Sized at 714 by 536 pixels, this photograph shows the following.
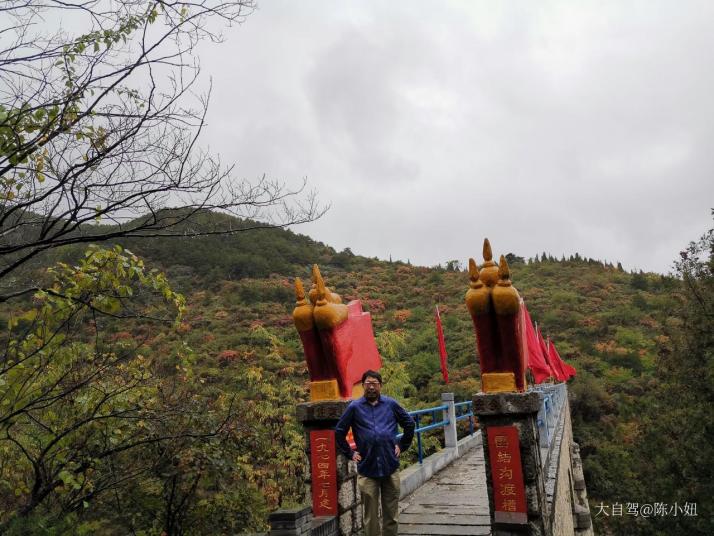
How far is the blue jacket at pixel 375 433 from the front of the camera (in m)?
4.25

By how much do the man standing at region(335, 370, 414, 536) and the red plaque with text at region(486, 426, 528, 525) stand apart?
0.72 metres

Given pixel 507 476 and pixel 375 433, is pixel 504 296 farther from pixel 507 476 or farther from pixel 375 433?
pixel 375 433

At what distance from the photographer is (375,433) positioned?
14.1 ft

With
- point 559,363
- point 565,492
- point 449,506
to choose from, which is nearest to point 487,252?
point 449,506

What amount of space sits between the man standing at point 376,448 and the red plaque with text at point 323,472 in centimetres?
85

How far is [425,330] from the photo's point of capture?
27312 mm

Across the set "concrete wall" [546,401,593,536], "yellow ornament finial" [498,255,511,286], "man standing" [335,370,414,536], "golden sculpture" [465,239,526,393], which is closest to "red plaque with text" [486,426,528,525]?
"golden sculpture" [465,239,526,393]

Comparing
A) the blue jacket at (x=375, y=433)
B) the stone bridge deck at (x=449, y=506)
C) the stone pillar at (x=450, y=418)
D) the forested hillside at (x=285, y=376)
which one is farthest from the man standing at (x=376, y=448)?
the stone pillar at (x=450, y=418)

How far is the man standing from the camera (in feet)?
14.0

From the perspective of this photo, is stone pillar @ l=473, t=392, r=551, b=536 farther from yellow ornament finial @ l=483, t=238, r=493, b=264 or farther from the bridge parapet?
yellow ornament finial @ l=483, t=238, r=493, b=264

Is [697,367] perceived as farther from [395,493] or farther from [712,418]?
[395,493]

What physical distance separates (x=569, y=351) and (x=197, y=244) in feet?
93.9

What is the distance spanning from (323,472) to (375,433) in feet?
4.02

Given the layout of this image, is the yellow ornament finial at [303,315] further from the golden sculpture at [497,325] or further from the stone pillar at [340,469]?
the golden sculpture at [497,325]
